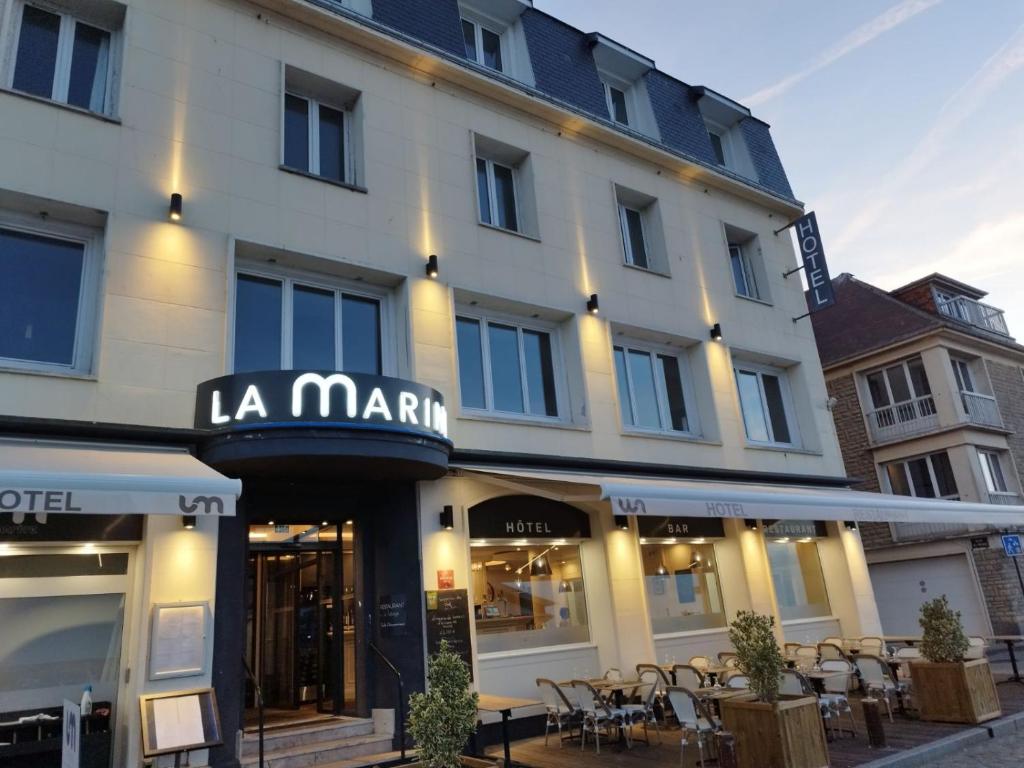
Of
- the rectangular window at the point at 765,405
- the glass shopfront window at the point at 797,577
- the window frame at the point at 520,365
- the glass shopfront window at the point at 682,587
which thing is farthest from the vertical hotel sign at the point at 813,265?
the window frame at the point at 520,365

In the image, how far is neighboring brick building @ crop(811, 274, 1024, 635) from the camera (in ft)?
65.6

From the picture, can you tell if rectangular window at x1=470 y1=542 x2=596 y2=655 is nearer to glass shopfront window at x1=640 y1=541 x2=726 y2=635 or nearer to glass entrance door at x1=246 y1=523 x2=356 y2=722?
glass shopfront window at x1=640 y1=541 x2=726 y2=635

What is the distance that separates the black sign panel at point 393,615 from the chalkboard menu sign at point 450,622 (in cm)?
30

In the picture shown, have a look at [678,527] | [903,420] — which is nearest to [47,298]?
[678,527]

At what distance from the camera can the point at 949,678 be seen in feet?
30.0

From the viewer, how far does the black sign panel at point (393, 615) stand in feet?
29.3

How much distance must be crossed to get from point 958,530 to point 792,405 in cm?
862

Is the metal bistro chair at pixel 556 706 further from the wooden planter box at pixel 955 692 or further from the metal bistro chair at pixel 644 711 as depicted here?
the wooden planter box at pixel 955 692

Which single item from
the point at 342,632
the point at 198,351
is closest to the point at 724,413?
the point at 342,632

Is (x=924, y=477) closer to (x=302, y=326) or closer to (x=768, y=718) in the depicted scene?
(x=768, y=718)

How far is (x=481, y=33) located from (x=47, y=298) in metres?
9.02

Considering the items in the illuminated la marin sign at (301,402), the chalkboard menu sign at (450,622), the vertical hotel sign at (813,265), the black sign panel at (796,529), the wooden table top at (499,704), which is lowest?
the wooden table top at (499,704)

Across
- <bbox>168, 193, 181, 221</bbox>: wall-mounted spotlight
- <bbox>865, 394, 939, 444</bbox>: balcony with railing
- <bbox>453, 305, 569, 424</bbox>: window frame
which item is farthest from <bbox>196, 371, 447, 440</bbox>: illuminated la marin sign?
<bbox>865, 394, 939, 444</bbox>: balcony with railing

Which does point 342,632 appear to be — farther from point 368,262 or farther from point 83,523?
A: point 368,262
